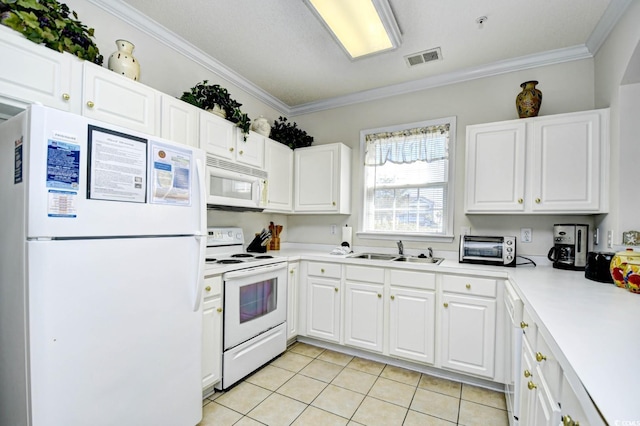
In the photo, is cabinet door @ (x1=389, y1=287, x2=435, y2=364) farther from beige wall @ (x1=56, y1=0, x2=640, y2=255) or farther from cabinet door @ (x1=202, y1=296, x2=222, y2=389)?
cabinet door @ (x1=202, y1=296, x2=222, y2=389)

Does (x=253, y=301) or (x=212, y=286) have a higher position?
(x=212, y=286)

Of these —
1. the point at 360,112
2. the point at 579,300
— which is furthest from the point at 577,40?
the point at 579,300

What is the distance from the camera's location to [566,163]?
87.4 inches

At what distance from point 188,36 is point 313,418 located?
3005 mm

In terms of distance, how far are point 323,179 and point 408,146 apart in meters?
0.98

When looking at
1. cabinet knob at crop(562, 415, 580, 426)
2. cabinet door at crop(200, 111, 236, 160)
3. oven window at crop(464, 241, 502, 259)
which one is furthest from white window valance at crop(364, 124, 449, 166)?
cabinet knob at crop(562, 415, 580, 426)

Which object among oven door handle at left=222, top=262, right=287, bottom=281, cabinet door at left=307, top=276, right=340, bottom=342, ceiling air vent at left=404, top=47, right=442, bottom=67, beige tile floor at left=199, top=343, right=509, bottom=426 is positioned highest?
ceiling air vent at left=404, top=47, right=442, bottom=67

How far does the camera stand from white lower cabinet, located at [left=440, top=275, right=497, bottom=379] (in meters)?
2.19

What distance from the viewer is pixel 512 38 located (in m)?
2.33

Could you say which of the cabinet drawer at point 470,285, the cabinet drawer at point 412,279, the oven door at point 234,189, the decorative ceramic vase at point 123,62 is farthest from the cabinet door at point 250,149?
the cabinet drawer at point 470,285

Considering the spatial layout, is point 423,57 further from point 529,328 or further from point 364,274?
point 529,328

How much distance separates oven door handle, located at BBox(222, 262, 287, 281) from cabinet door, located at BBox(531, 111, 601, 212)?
2165 millimetres

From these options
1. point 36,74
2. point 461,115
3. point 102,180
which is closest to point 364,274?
point 461,115

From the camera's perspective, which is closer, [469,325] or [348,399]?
[348,399]
